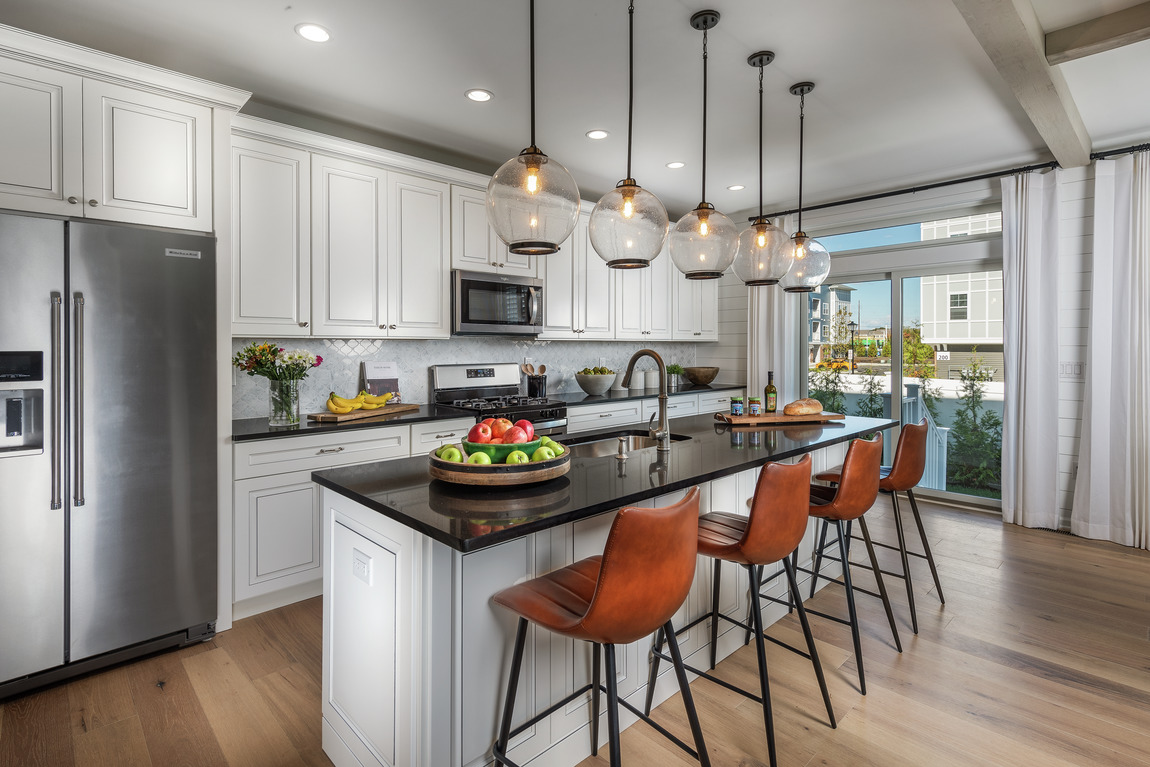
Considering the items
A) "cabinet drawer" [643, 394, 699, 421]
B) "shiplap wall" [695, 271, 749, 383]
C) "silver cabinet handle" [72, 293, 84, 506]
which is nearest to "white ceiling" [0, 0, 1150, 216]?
"silver cabinet handle" [72, 293, 84, 506]

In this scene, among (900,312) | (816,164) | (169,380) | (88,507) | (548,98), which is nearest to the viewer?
(88,507)

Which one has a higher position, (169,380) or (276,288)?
(276,288)

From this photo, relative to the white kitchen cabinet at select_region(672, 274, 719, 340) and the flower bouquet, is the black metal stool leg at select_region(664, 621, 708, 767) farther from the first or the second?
the white kitchen cabinet at select_region(672, 274, 719, 340)

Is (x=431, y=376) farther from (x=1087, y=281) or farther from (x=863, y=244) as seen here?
(x=1087, y=281)

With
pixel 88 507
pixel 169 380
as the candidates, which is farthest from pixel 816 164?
pixel 88 507

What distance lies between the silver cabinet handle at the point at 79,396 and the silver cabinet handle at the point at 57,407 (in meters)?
0.05

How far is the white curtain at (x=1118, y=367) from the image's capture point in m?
3.79

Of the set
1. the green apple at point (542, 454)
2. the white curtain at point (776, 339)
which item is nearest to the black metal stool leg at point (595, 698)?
the green apple at point (542, 454)

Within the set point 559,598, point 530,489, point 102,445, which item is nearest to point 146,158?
point 102,445

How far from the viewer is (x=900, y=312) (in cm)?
504

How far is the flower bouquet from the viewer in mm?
2971

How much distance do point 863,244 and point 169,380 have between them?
5348 mm

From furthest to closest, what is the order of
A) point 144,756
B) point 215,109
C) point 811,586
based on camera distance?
1. point 811,586
2. point 215,109
3. point 144,756

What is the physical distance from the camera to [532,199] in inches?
69.0
